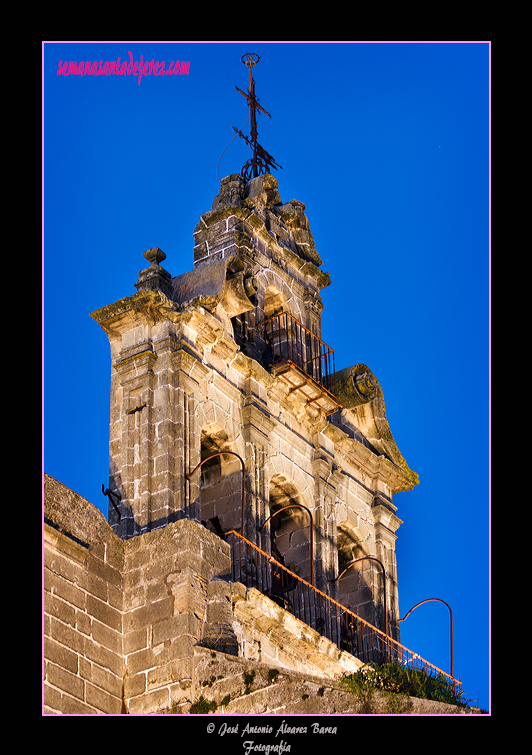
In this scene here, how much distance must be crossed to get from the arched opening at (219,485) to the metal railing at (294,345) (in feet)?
9.02

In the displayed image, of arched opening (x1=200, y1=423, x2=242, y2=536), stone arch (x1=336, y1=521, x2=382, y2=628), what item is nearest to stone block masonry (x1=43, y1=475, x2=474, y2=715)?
arched opening (x1=200, y1=423, x2=242, y2=536)

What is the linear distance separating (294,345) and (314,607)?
530 centimetres

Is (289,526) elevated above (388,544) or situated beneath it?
situated beneath

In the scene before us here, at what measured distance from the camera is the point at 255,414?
83.3 ft


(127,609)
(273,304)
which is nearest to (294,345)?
(273,304)

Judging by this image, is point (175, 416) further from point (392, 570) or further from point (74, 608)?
point (392, 570)

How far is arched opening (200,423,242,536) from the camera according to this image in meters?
24.3

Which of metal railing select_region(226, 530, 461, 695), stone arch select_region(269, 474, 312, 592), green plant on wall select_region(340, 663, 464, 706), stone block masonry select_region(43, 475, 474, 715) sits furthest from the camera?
stone arch select_region(269, 474, 312, 592)

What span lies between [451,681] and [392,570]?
794 cm

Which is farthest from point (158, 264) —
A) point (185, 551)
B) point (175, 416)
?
point (185, 551)

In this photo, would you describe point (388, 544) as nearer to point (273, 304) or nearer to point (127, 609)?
point (273, 304)

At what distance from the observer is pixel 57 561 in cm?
1925

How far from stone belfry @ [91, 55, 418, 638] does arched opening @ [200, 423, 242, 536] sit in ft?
0.08

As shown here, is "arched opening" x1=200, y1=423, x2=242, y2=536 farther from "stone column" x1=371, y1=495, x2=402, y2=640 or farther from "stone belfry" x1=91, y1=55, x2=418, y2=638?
"stone column" x1=371, y1=495, x2=402, y2=640
